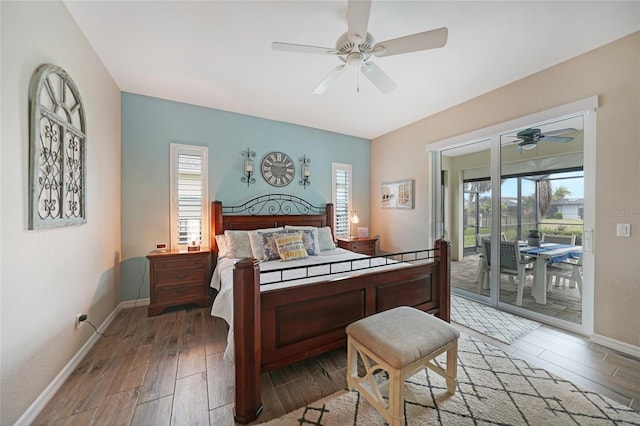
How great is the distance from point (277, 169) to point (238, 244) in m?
1.53

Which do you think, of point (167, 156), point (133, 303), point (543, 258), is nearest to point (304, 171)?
point (167, 156)

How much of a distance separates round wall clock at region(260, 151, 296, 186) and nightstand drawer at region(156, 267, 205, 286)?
1772 mm

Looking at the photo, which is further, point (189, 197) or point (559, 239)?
point (189, 197)

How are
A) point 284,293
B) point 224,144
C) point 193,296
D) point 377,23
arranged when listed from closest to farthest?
point 284,293
point 377,23
point 193,296
point 224,144

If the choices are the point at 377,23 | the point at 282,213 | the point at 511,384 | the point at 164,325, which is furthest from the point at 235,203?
the point at 511,384

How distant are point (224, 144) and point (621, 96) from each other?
4.55 m

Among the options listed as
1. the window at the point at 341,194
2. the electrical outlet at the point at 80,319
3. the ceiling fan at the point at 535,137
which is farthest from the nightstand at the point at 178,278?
the ceiling fan at the point at 535,137

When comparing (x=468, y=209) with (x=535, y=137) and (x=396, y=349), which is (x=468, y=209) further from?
(x=396, y=349)

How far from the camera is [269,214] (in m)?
4.07

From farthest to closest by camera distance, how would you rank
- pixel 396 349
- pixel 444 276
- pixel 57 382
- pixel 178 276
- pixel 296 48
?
pixel 178 276 → pixel 444 276 → pixel 296 48 → pixel 57 382 → pixel 396 349

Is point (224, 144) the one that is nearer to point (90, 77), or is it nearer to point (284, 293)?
point (90, 77)

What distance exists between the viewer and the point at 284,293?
66.7 inches

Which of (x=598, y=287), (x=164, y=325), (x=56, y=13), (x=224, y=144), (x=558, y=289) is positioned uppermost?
(x=56, y=13)

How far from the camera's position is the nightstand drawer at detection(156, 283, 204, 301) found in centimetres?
297
